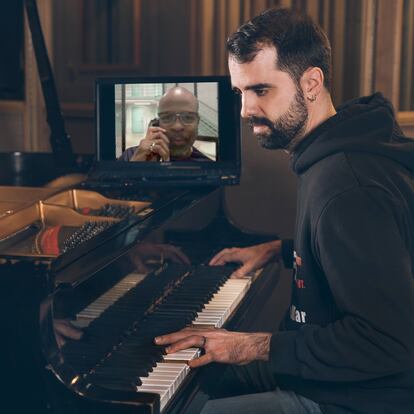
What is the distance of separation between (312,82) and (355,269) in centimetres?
41

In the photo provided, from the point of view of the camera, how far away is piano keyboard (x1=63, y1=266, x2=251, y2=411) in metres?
1.35

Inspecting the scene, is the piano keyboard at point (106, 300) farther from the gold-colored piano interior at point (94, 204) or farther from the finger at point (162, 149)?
the finger at point (162, 149)

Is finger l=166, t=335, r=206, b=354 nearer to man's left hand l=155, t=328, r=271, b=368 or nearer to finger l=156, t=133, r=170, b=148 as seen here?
man's left hand l=155, t=328, r=271, b=368

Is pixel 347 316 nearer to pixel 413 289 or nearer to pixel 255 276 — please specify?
pixel 413 289

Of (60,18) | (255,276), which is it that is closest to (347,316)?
(255,276)

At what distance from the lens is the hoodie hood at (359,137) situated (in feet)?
4.77

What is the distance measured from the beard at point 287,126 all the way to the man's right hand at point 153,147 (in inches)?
23.3

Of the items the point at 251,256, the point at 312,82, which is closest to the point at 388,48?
the point at 251,256

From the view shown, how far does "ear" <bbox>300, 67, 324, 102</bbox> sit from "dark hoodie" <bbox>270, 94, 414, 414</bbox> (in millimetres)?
62

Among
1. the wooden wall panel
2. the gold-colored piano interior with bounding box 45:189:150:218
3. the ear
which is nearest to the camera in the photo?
the ear

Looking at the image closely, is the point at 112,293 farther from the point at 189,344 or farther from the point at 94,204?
the point at 94,204

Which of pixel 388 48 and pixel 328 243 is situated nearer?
pixel 328 243

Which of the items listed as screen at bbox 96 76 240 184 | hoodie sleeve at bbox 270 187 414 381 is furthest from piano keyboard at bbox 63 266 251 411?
screen at bbox 96 76 240 184

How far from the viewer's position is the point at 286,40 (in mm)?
1530
